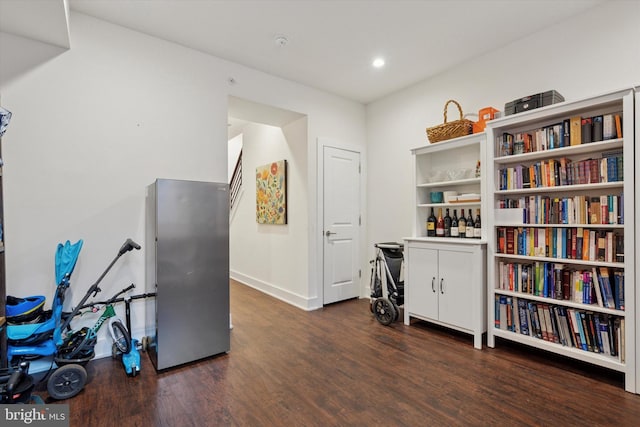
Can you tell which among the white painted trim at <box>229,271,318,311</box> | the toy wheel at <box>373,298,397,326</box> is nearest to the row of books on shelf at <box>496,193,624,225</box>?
the toy wheel at <box>373,298,397,326</box>

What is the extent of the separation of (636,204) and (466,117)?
183cm

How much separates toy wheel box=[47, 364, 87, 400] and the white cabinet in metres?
2.97

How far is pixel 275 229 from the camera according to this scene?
488 centimetres

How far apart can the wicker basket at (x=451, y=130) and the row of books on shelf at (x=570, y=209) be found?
841 mm

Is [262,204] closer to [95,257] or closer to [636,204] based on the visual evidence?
[95,257]

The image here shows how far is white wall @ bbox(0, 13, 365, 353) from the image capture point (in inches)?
97.3

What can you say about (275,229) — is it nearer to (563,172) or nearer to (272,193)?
(272,193)

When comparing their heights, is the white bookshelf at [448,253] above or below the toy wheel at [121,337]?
above

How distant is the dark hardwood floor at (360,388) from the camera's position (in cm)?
192

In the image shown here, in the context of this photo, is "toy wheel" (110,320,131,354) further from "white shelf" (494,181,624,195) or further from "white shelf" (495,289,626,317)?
"white shelf" (494,181,624,195)

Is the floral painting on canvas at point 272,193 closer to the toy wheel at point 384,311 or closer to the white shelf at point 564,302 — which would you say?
the toy wheel at point 384,311

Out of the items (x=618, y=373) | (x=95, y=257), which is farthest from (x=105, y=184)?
(x=618, y=373)

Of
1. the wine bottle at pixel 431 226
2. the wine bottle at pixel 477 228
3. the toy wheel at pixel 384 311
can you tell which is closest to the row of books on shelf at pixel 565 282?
the wine bottle at pixel 477 228

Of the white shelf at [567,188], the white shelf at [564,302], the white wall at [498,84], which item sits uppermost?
the white wall at [498,84]
